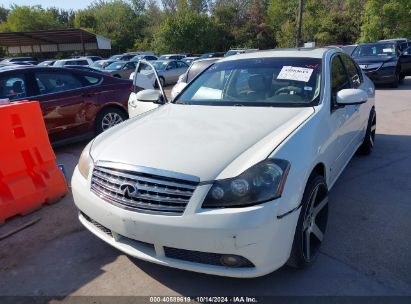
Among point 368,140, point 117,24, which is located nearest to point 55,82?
point 368,140

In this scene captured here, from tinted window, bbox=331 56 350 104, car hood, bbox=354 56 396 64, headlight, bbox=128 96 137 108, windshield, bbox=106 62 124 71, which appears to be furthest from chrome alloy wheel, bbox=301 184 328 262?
windshield, bbox=106 62 124 71

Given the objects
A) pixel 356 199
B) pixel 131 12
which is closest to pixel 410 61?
pixel 356 199

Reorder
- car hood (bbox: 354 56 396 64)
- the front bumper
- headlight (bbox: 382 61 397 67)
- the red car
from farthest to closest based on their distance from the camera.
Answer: car hood (bbox: 354 56 396 64), headlight (bbox: 382 61 397 67), the red car, the front bumper

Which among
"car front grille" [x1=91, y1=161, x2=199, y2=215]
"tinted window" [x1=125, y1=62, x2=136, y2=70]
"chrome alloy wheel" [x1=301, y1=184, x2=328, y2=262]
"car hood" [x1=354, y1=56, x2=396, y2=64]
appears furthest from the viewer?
"tinted window" [x1=125, y1=62, x2=136, y2=70]

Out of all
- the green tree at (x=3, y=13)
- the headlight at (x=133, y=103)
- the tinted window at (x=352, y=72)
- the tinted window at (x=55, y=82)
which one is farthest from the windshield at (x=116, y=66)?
the green tree at (x=3, y=13)

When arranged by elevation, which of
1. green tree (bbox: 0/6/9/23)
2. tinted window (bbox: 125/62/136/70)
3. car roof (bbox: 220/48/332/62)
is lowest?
tinted window (bbox: 125/62/136/70)

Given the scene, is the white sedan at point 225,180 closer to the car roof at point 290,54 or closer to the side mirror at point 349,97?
the side mirror at point 349,97

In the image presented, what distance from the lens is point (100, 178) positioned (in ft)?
9.35

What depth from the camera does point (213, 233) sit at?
2.37m

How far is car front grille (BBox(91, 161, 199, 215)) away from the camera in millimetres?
2473

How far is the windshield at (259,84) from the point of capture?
3674mm

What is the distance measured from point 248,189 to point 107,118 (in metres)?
5.41

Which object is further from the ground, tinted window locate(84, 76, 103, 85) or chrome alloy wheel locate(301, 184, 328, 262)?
tinted window locate(84, 76, 103, 85)

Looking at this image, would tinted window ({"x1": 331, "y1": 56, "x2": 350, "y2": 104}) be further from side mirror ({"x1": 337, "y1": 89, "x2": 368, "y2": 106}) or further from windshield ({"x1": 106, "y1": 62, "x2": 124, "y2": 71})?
windshield ({"x1": 106, "y1": 62, "x2": 124, "y2": 71})
